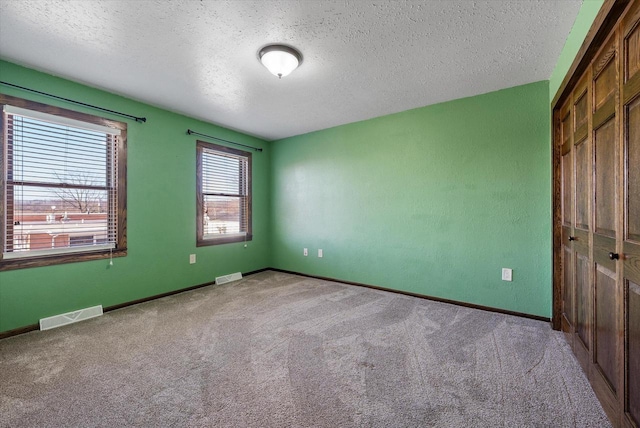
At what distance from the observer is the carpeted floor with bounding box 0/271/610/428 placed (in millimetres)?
1436

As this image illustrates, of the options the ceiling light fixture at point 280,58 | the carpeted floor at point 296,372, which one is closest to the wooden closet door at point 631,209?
the carpeted floor at point 296,372

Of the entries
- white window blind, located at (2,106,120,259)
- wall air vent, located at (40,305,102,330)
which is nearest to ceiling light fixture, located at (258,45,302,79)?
white window blind, located at (2,106,120,259)

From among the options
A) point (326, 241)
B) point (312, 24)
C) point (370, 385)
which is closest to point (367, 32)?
point (312, 24)

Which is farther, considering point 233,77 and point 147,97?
point 147,97

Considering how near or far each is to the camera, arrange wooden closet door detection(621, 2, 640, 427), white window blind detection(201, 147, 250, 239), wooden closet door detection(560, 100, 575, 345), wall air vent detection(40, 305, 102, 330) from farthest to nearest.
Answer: white window blind detection(201, 147, 250, 239) → wall air vent detection(40, 305, 102, 330) → wooden closet door detection(560, 100, 575, 345) → wooden closet door detection(621, 2, 640, 427)

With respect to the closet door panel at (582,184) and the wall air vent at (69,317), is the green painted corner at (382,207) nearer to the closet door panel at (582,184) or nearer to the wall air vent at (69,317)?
the wall air vent at (69,317)

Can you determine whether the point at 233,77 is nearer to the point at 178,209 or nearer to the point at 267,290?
the point at 178,209

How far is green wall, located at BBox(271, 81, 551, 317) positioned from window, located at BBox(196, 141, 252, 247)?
2.80 feet

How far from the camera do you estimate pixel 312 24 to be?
1885 mm

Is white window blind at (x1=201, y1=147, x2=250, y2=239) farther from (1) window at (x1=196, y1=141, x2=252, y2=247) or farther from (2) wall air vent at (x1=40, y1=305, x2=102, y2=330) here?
(2) wall air vent at (x1=40, y1=305, x2=102, y2=330)

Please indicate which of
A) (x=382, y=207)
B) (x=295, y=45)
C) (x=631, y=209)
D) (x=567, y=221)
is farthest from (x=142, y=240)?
(x=567, y=221)

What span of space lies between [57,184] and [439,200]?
4.01 metres

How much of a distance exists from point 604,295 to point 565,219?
1072mm

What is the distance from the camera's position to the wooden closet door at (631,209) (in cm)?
115
